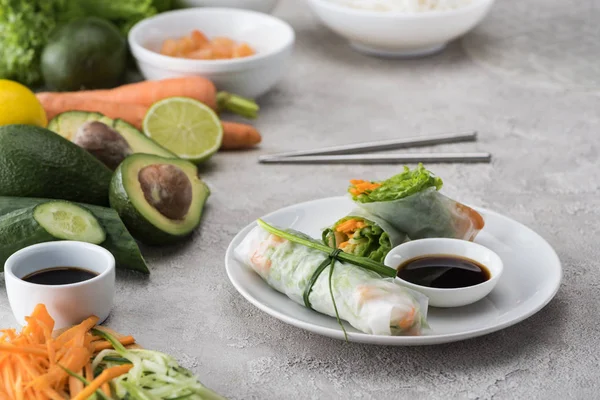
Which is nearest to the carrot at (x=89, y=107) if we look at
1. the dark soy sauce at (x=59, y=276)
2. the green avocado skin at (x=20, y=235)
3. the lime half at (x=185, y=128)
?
the lime half at (x=185, y=128)

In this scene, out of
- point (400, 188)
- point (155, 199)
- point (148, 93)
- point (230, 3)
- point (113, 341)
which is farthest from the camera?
point (230, 3)

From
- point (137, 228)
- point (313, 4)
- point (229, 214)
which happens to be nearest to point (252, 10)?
point (313, 4)

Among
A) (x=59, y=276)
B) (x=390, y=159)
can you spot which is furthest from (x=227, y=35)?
(x=59, y=276)

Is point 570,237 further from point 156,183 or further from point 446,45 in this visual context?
point 446,45

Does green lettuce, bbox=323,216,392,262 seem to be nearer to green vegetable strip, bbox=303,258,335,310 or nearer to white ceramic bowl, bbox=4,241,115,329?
green vegetable strip, bbox=303,258,335,310

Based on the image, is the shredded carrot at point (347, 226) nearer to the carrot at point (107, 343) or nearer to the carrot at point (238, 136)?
the carrot at point (107, 343)

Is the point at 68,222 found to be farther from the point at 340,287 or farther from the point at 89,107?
the point at 89,107
